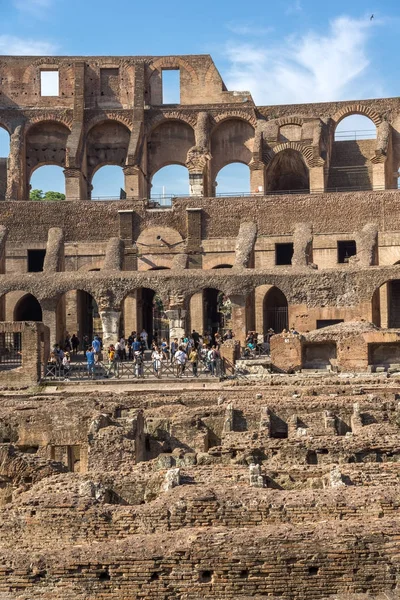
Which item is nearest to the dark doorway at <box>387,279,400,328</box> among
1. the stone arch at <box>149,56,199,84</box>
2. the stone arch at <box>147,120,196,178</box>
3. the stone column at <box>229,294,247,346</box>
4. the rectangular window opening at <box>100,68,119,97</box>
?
the stone column at <box>229,294,247,346</box>

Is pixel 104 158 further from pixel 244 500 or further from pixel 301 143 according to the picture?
pixel 244 500

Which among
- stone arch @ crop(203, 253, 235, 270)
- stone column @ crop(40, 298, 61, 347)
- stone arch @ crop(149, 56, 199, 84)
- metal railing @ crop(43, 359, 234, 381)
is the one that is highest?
stone arch @ crop(149, 56, 199, 84)

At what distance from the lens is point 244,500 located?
36.7 feet

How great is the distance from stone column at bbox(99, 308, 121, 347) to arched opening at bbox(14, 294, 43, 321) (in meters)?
7.11

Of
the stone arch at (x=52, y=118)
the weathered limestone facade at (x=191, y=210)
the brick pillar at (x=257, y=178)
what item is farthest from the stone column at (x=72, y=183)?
the brick pillar at (x=257, y=178)

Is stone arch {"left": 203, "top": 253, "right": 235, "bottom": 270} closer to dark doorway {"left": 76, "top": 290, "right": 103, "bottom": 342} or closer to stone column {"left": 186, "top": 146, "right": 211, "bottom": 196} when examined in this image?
dark doorway {"left": 76, "top": 290, "right": 103, "bottom": 342}

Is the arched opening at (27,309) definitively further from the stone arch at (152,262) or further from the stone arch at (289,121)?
the stone arch at (289,121)

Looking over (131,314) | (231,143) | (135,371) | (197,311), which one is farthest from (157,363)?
(231,143)

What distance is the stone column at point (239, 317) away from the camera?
3288cm

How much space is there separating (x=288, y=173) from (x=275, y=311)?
Result: 422 inches

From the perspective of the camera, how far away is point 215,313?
4222cm

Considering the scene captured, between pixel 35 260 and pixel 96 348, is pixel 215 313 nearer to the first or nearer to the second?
pixel 35 260

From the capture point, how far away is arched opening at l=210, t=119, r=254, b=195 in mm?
47031

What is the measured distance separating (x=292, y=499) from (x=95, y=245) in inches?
1153
